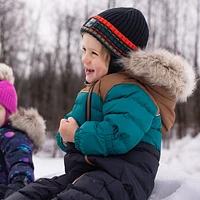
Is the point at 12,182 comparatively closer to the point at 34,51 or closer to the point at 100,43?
the point at 100,43

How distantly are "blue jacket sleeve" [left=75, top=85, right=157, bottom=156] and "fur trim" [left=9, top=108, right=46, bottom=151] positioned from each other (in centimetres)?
107

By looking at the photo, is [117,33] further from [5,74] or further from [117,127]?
[5,74]

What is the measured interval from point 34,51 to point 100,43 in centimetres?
1393

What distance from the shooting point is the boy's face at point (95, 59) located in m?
1.77

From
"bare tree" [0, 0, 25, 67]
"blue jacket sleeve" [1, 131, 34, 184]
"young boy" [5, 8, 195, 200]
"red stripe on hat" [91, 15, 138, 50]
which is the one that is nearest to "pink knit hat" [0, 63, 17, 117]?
"blue jacket sleeve" [1, 131, 34, 184]

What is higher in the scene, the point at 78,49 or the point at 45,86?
the point at 78,49

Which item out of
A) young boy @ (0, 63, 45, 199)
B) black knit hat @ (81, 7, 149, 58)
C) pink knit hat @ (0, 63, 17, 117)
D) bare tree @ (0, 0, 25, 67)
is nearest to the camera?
black knit hat @ (81, 7, 149, 58)

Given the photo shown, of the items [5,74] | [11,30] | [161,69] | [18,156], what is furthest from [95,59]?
[11,30]

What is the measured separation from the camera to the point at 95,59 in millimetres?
1779

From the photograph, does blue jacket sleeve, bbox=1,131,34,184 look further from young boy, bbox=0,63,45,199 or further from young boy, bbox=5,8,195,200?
young boy, bbox=5,8,195,200

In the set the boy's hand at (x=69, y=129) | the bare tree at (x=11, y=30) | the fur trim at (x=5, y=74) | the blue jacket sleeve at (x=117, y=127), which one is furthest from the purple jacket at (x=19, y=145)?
the bare tree at (x=11, y=30)

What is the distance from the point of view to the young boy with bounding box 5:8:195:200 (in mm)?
1471

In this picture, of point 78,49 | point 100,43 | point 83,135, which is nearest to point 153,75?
point 100,43

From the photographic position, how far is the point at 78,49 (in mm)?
13398
